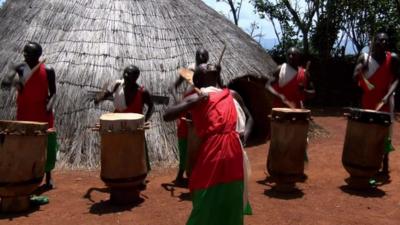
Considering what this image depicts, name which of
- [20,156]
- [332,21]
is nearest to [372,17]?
[332,21]

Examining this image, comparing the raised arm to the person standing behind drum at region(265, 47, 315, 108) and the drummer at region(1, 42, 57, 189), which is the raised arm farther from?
the person standing behind drum at region(265, 47, 315, 108)

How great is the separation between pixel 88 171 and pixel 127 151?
176 cm

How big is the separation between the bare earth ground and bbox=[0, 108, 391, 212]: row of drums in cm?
20

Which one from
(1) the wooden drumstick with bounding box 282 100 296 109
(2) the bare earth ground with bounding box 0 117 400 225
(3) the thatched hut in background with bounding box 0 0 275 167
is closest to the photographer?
(2) the bare earth ground with bounding box 0 117 400 225

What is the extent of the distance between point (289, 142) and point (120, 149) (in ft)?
5.83

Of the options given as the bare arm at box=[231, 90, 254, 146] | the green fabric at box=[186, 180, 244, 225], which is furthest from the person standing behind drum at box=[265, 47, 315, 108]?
the green fabric at box=[186, 180, 244, 225]

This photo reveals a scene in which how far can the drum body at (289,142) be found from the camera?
16.4ft

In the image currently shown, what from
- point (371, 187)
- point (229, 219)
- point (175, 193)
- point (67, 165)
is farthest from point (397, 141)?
point (229, 219)

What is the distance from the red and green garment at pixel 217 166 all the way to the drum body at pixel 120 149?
1.67 meters

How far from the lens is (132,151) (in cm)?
460

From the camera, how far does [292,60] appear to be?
5.62 metres

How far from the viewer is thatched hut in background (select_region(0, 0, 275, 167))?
6.57 metres

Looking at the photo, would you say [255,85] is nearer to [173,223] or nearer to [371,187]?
[371,187]

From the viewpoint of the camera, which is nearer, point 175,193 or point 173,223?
point 173,223
